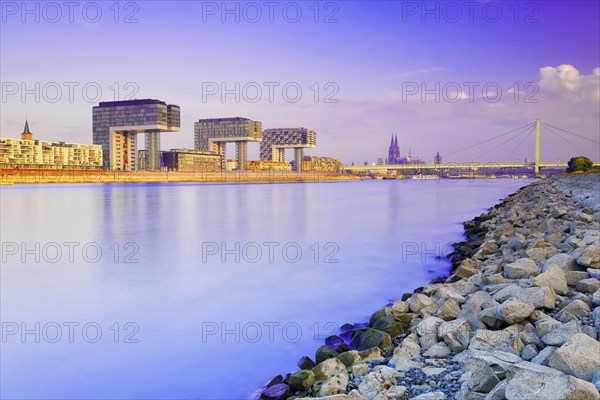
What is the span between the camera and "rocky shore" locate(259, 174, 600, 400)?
8.77ft

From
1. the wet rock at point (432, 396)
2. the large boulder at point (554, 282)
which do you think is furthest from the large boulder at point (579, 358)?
the large boulder at point (554, 282)

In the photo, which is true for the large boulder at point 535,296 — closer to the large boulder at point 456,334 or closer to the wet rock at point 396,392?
the large boulder at point 456,334

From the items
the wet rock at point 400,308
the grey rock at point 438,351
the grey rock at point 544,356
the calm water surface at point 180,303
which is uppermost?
the grey rock at point 544,356

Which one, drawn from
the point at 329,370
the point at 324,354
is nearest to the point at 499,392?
the point at 329,370

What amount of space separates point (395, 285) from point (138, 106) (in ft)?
367

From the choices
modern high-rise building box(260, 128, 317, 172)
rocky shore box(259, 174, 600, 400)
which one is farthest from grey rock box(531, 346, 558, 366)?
modern high-rise building box(260, 128, 317, 172)

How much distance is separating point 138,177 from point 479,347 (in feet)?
330

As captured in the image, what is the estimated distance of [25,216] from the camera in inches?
864

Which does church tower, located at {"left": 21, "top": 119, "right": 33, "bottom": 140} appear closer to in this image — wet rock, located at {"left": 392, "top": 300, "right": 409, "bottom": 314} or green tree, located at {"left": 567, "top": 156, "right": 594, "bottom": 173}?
green tree, located at {"left": 567, "top": 156, "right": 594, "bottom": 173}

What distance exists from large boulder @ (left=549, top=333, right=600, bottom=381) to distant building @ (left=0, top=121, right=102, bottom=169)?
112 metres

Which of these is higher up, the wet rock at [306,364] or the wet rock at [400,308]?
Answer: the wet rock at [400,308]

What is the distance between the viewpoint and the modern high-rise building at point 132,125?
109 metres

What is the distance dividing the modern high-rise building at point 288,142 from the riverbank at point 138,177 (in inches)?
898

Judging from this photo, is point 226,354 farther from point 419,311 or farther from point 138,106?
point 138,106
